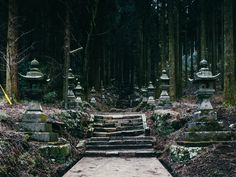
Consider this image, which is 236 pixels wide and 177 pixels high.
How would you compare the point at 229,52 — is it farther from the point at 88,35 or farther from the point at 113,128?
the point at 88,35

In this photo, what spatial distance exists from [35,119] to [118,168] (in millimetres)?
2626

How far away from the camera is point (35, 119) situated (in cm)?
916

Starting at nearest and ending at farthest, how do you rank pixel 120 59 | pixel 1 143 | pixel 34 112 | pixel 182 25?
1. pixel 1 143
2. pixel 34 112
3. pixel 182 25
4. pixel 120 59

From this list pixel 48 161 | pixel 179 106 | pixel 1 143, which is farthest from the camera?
pixel 179 106


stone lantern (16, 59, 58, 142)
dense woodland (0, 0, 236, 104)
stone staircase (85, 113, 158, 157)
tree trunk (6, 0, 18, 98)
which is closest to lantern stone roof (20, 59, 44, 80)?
stone lantern (16, 59, 58, 142)

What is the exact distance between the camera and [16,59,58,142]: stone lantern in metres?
9.07

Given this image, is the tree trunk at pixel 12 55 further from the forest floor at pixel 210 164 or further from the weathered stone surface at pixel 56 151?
the forest floor at pixel 210 164

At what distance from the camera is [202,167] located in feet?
24.3

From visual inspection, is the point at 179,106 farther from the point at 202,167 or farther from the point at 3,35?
the point at 3,35

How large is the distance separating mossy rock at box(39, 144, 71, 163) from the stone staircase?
7.59 feet

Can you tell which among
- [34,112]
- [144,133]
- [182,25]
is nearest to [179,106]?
[144,133]

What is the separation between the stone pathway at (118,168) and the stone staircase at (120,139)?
75 cm

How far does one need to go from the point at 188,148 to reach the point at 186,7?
21.4 metres

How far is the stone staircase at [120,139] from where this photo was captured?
11.7 m
